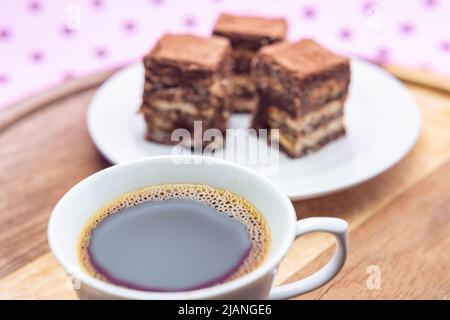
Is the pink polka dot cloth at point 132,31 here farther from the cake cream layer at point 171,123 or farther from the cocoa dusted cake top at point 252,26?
the cake cream layer at point 171,123

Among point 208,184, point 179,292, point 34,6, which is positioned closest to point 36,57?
point 34,6

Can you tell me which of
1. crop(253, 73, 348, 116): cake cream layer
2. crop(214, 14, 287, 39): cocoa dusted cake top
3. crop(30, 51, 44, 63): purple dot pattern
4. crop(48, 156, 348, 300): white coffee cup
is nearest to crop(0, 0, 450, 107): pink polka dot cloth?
crop(30, 51, 44, 63): purple dot pattern

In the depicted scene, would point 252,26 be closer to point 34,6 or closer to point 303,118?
point 303,118

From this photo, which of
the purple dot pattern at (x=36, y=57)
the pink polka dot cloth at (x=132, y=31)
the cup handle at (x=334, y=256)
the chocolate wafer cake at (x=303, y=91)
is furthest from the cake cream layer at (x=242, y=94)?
the cup handle at (x=334, y=256)

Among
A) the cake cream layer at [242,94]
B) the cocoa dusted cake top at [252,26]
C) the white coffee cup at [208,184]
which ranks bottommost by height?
the cake cream layer at [242,94]

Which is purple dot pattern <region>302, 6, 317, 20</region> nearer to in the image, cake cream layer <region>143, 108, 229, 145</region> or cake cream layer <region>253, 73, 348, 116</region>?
cake cream layer <region>253, 73, 348, 116</region>

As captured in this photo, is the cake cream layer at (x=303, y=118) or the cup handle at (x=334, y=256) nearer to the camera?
the cup handle at (x=334, y=256)
